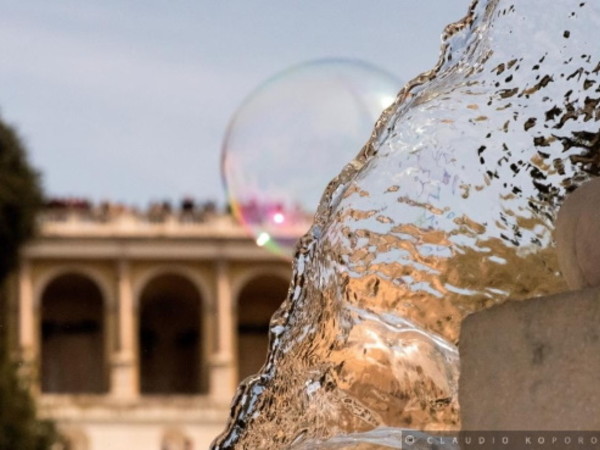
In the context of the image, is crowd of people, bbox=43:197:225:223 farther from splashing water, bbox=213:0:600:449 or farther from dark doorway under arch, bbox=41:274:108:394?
splashing water, bbox=213:0:600:449

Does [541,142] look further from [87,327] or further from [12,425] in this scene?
[87,327]

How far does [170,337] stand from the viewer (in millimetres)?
62562

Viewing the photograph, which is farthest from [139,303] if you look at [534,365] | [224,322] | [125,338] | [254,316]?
[534,365]

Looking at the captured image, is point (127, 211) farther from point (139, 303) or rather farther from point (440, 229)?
point (440, 229)

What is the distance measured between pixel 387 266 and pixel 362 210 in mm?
160

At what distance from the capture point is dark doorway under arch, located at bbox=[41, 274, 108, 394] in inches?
2373

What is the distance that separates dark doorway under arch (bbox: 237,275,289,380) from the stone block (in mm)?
56555

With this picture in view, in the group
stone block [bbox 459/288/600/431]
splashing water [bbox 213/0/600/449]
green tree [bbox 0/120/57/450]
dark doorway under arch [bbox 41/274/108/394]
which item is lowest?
stone block [bbox 459/288/600/431]

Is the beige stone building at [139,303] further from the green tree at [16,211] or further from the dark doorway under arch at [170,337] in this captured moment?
the green tree at [16,211]

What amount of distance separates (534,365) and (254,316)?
57.8 meters

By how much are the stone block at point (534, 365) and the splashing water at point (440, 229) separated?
794 millimetres

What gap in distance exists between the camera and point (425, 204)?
5473 millimetres

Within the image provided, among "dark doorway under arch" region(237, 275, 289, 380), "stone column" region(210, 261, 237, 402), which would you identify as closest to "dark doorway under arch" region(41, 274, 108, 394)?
"stone column" region(210, 261, 237, 402)

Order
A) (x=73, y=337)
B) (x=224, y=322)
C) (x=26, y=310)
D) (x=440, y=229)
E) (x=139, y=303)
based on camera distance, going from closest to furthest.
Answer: (x=440, y=229), (x=26, y=310), (x=224, y=322), (x=73, y=337), (x=139, y=303)
